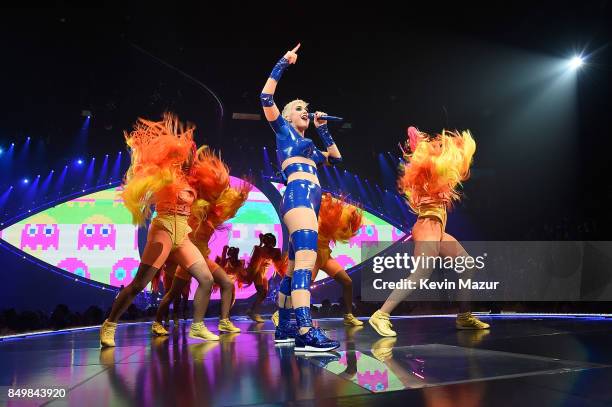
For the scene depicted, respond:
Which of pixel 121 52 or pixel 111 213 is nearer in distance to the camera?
pixel 121 52

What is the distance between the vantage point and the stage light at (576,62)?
6.81m

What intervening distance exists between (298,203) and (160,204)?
1438 millimetres

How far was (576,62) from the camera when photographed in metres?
6.91

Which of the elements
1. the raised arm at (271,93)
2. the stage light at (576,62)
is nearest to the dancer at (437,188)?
the raised arm at (271,93)

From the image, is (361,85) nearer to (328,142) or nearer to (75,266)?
(328,142)

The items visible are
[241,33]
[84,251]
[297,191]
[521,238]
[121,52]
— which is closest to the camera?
[297,191]

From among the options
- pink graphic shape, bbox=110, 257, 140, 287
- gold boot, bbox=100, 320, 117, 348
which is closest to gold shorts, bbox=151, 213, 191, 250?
gold boot, bbox=100, 320, 117, 348

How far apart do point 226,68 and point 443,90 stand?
140 inches

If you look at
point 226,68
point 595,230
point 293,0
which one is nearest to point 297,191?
point 293,0

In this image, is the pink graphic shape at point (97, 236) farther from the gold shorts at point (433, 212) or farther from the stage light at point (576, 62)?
the stage light at point (576, 62)

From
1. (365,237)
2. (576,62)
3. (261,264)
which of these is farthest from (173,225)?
(576,62)

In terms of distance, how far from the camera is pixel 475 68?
7094 millimetres

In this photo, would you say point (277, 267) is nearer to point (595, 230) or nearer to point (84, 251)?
point (84, 251)

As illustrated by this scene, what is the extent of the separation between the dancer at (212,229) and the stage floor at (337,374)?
171cm
